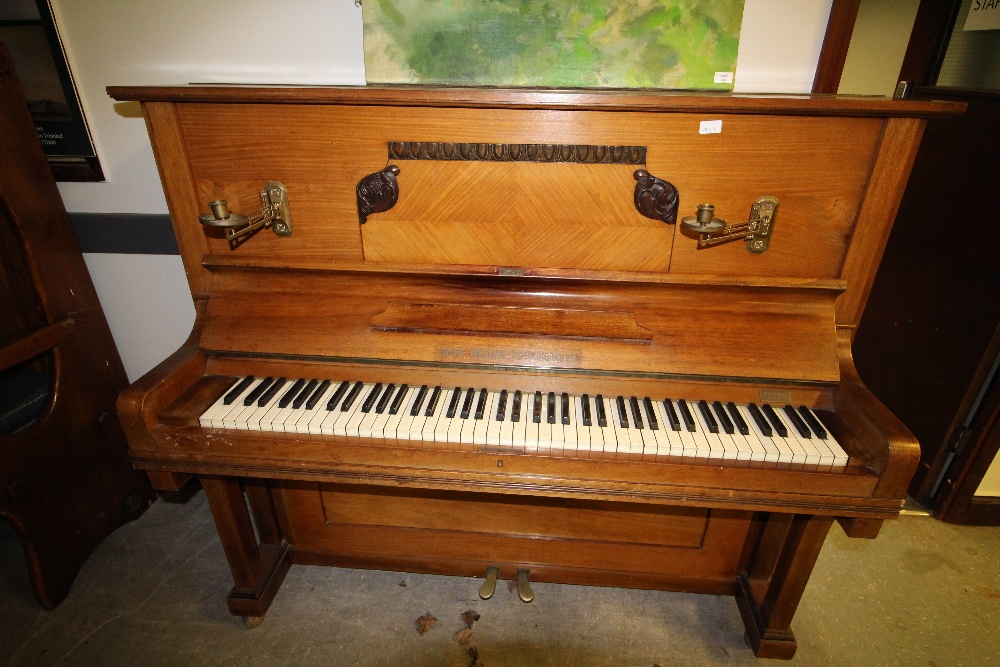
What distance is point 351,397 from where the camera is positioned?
1.58 meters

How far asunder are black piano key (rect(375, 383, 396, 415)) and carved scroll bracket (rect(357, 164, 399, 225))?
551 millimetres

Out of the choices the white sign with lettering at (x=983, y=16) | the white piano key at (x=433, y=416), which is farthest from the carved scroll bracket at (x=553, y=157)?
the white sign with lettering at (x=983, y=16)

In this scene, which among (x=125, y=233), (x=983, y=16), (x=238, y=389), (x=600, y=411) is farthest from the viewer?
(x=983, y=16)

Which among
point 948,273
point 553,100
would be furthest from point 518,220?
point 948,273

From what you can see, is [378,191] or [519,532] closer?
[378,191]

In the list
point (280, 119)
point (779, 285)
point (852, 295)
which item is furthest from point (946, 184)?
point (280, 119)

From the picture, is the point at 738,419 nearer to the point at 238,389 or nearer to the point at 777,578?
the point at 777,578

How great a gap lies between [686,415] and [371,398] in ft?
3.10

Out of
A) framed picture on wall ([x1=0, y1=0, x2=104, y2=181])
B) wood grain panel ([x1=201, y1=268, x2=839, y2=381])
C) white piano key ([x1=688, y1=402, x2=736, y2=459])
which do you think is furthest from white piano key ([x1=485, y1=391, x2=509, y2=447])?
framed picture on wall ([x1=0, y1=0, x2=104, y2=181])

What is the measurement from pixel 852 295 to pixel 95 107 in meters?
2.90

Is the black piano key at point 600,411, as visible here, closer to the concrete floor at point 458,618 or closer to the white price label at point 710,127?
the white price label at point 710,127

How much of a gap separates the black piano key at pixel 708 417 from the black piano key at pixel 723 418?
0.07 feet

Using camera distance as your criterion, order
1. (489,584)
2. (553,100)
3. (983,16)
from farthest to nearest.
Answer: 1. (983,16)
2. (489,584)
3. (553,100)

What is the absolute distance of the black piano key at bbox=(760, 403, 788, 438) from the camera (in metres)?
1.45
